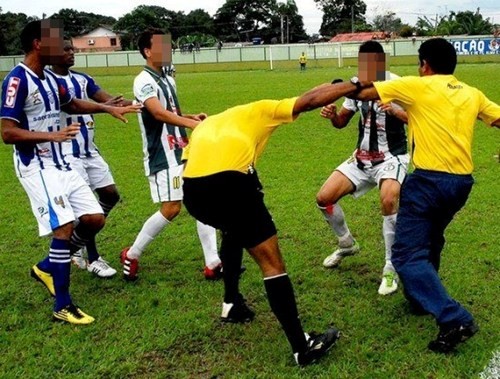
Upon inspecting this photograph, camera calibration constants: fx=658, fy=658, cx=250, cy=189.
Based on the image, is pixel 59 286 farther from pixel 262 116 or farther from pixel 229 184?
pixel 262 116

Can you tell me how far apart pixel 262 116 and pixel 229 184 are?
0.48m

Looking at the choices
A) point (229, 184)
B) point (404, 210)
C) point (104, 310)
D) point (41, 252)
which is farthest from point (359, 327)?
point (41, 252)

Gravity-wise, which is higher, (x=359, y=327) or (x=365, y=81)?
(x=365, y=81)

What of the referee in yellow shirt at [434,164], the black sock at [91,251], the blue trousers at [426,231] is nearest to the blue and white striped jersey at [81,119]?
the black sock at [91,251]

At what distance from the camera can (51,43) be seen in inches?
203

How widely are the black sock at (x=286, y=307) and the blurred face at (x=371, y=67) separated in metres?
1.48

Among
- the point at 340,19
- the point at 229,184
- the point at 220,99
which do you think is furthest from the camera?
the point at 340,19

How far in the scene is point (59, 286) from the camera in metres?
5.20

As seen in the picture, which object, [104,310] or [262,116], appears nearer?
→ [262,116]

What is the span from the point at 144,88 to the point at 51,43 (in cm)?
100

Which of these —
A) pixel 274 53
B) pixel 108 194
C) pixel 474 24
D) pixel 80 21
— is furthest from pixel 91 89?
pixel 80 21

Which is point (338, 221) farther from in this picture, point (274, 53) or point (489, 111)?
point (274, 53)

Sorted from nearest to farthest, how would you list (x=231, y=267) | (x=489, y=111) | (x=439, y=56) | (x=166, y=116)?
(x=439, y=56) < (x=489, y=111) < (x=231, y=267) < (x=166, y=116)

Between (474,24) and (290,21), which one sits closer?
(474,24)
